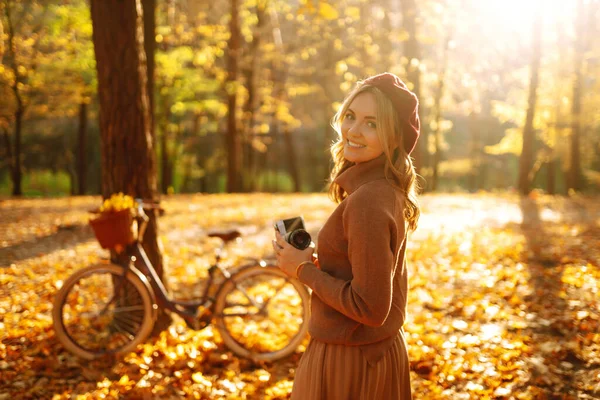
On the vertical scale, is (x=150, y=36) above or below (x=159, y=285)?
above

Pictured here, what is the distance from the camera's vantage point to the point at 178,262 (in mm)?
8688

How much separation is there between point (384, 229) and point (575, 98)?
22.7 metres

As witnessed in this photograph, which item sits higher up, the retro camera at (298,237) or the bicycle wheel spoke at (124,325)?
the retro camera at (298,237)

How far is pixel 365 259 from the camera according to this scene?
2.02 m

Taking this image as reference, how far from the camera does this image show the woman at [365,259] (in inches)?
80.4

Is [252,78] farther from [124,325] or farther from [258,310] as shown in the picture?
[258,310]

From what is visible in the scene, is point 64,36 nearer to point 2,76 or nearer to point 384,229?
point 2,76

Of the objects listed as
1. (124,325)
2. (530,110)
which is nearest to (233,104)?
(530,110)

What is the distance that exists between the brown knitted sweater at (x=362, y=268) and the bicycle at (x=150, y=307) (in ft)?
8.85

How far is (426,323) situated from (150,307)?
3.15 metres

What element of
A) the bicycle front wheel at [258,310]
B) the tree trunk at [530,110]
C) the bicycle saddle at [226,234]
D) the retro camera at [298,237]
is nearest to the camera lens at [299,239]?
the retro camera at [298,237]

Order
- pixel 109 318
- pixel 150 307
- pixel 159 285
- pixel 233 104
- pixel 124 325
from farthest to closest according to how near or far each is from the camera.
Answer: pixel 233 104, pixel 109 318, pixel 124 325, pixel 159 285, pixel 150 307

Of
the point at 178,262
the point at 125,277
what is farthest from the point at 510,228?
the point at 125,277

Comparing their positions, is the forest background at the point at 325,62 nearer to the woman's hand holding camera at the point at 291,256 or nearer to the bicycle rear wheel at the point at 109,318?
the bicycle rear wheel at the point at 109,318
